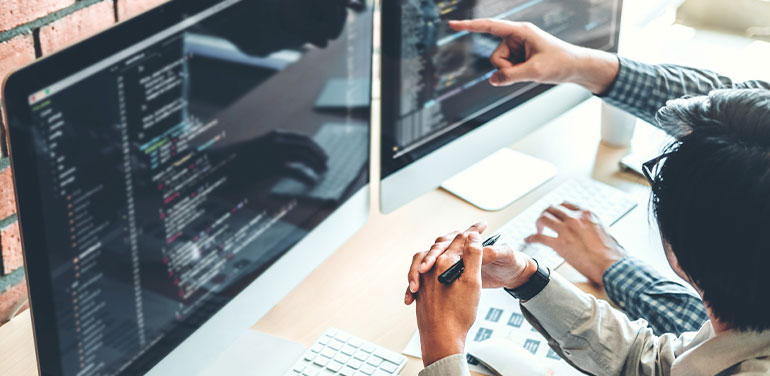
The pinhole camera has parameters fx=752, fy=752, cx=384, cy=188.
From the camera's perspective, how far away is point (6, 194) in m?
1.03

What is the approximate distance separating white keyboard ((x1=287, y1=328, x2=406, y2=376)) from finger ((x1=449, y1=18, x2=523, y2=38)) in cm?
48

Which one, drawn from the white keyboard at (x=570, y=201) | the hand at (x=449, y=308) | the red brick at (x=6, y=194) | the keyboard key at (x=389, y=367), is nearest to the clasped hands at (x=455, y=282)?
the hand at (x=449, y=308)

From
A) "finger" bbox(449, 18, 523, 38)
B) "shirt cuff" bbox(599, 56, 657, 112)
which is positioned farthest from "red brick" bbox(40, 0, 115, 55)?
"shirt cuff" bbox(599, 56, 657, 112)

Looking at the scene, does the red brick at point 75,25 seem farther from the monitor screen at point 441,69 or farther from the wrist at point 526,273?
the wrist at point 526,273

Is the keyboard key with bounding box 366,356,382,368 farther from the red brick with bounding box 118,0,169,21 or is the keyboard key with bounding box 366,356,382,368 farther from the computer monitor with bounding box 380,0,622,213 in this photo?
the red brick with bounding box 118,0,169,21

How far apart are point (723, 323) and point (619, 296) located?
12.1 inches

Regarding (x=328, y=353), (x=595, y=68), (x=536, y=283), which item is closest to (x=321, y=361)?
(x=328, y=353)

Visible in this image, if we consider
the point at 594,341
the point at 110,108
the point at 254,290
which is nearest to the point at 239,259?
the point at 254,290

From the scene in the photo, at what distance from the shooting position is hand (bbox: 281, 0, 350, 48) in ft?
2.85

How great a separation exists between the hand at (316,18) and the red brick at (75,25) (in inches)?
11.5

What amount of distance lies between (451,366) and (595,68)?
2.35 ft

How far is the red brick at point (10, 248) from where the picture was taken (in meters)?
1.05

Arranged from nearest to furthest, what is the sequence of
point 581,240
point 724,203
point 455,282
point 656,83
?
point 724,203, point 455,282, point 581,240, point 656,83

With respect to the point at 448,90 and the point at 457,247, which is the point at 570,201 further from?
the point at 457,247
